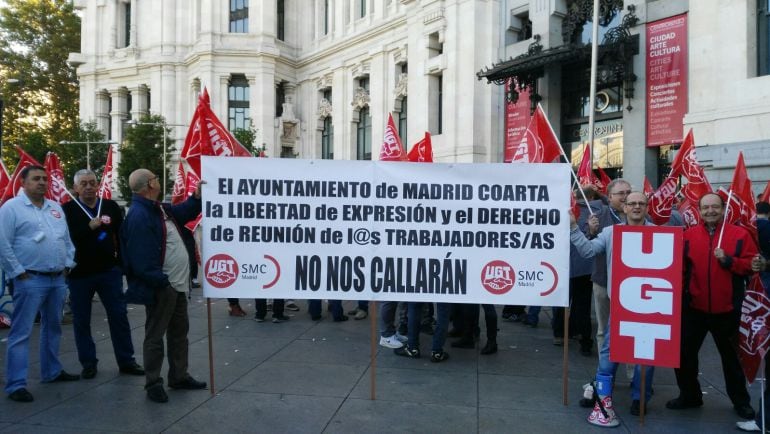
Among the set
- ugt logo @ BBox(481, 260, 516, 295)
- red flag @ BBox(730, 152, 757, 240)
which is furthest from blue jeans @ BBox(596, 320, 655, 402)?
red flag @ BBox(730, 152, 757, 240)

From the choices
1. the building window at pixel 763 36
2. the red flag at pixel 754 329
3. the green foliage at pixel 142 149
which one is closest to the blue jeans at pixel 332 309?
the red flag at pixel 754 329

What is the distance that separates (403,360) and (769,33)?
43.3 feet

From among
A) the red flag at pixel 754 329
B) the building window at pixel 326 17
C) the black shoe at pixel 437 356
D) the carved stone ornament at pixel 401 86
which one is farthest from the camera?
the building window at pixel 326 17

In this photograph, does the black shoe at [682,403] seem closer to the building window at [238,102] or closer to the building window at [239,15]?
the building window at [238,102]

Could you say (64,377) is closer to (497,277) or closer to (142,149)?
(497,277)

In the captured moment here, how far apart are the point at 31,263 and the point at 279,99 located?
42.7m

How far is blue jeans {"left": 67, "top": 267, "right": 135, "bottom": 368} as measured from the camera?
219 inches

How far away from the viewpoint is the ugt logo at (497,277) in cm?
497

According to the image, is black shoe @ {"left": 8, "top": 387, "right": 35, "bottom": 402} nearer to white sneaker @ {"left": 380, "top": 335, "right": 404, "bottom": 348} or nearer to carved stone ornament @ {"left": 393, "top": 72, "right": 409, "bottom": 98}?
white sneaker @ {"left": 380, "top": 335, "right": 404, "bottom": 348}

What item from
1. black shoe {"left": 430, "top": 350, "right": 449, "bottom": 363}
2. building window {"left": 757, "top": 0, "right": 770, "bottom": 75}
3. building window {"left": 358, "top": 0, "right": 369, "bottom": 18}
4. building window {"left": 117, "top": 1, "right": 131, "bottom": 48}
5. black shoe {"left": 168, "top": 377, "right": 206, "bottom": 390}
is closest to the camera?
black shoe {"left": 168, "top": 377, "right": 206, "bottom": 390}

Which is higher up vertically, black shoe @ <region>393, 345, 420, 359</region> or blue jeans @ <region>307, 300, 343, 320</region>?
blue jeans @ <region>307, 300, 343, 320</region>

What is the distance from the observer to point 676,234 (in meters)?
4.41

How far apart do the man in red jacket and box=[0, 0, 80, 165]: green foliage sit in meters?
50.6

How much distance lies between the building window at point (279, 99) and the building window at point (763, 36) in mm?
36764
